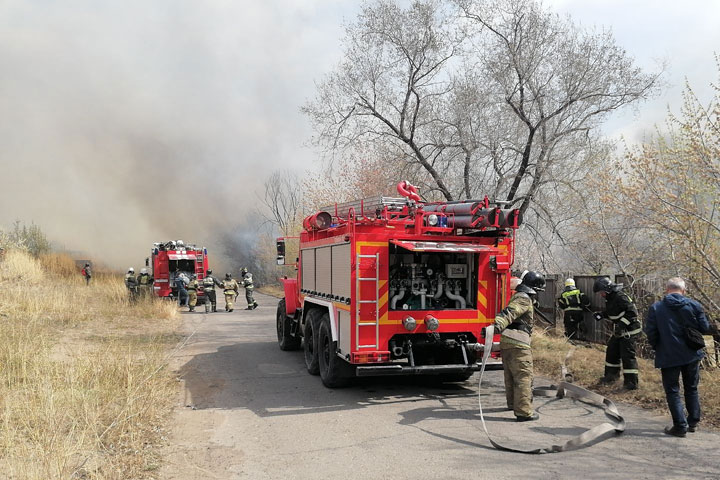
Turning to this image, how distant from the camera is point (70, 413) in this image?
5.05 metres

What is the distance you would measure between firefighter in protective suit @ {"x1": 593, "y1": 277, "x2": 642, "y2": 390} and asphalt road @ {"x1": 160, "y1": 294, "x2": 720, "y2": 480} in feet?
2.37

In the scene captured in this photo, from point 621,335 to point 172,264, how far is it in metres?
18.2

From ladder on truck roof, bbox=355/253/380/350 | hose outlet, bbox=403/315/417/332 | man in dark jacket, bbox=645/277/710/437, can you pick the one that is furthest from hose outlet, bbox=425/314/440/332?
man in dark jacket, bbox=645/277/710/437

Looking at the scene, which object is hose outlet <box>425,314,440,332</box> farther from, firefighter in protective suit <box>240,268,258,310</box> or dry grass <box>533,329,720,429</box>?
firefighter in protective suit <box>240,268,258,310</box>

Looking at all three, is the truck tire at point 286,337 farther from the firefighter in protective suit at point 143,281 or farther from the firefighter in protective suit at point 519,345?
the firefighter in protective suit at point 143,281

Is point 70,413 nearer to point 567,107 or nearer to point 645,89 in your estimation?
point 567,107

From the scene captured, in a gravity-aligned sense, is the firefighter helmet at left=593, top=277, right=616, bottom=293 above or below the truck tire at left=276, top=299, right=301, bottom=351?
above

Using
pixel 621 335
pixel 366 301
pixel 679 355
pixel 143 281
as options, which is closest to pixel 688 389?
pixel 679 355

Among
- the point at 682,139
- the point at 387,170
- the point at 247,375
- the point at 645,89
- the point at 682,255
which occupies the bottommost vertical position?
the point at 247,375

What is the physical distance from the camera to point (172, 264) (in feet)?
71.0

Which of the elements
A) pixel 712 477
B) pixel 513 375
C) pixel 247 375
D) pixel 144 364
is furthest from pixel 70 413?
pixel 712 477

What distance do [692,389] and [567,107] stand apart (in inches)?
334

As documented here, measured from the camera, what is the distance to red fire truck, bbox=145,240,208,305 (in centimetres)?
2119

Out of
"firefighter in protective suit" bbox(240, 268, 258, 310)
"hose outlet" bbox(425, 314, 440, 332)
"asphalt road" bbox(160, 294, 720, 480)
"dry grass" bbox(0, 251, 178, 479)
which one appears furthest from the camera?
"firefighter in protective suit" bbox(240, 268, 258, 310)
